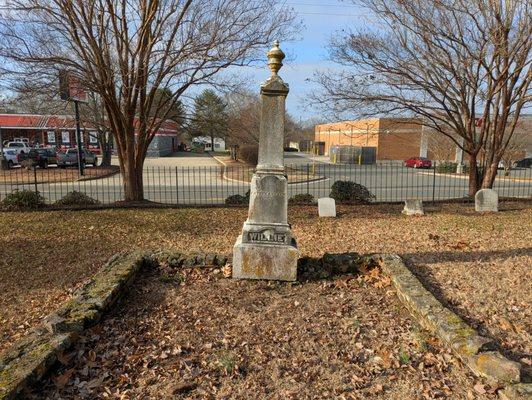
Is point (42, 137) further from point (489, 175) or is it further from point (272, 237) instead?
point (272, 237)

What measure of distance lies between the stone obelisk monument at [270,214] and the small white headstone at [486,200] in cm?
739

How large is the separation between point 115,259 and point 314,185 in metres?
16.9

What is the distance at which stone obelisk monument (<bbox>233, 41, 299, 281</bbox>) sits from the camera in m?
5.21

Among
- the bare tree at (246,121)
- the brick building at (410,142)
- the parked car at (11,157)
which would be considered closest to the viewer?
the brick building at (410,142)

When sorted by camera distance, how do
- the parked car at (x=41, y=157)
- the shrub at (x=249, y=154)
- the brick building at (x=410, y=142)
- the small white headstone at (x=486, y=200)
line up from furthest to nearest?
the shrub at (x=249, y=154), the parked car at (x=41, y=157), the brick building at (x=410, y=142), the small white headstone at (x=486, y=200)

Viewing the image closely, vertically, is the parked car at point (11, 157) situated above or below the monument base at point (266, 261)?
above

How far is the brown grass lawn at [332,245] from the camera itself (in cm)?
456

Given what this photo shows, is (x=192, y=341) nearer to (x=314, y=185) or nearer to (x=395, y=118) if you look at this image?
(x=395, y=118)

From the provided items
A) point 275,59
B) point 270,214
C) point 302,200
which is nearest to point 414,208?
point 302,200

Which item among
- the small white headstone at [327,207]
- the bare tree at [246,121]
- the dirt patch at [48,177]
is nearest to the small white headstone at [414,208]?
the small white headstone at [327,207]

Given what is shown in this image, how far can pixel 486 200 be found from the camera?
35.0 ft

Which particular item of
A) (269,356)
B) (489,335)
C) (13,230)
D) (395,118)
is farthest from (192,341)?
(395,118)

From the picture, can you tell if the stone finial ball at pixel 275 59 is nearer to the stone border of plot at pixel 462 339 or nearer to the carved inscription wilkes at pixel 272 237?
the carved inscription wilkes at pixel 272 237

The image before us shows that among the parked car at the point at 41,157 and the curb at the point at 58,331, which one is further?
the parked car at the point at 41,157
